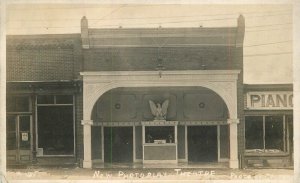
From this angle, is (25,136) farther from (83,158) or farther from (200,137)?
(200,137)

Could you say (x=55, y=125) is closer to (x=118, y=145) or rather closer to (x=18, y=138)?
(x=18, y=138)

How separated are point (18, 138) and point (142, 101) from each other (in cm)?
188

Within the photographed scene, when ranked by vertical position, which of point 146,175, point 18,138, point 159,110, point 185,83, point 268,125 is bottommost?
point 146,175

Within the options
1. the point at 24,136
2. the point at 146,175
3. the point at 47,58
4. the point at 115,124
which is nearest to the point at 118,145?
the point at 115,124

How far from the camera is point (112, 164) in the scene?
7504mm

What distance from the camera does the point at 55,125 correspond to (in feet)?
24.8

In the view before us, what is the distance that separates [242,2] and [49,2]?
2396mm

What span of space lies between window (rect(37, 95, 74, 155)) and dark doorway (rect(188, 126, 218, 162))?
1.86m

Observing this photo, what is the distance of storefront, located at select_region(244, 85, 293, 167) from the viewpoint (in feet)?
22.3

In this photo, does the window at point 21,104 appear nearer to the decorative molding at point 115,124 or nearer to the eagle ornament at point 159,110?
the decorative molding at point 115,124

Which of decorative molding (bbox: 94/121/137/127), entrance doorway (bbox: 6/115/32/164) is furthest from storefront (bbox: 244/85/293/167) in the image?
entrance doorway (bbox: 6/115/32/164)

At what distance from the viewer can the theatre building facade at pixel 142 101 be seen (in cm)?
735

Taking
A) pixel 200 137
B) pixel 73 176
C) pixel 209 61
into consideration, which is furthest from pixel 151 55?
pixel 73 176

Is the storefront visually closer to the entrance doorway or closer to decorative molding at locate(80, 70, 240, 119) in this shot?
decorative molding at locate(80, 70, 240, 119)
